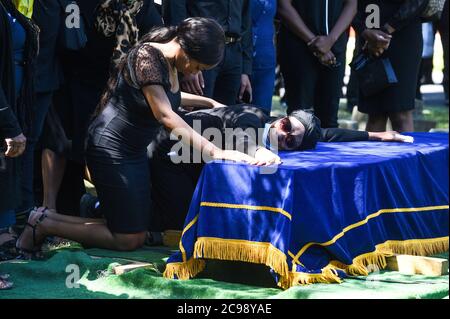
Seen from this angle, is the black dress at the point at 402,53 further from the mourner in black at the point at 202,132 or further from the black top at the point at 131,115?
the black top at the point at 131,115

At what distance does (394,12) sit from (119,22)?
2013 millimetres

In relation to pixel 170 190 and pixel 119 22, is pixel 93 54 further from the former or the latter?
pixel 170 190

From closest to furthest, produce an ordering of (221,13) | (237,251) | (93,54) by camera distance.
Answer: (237,251) → (93,54) → (221,13)

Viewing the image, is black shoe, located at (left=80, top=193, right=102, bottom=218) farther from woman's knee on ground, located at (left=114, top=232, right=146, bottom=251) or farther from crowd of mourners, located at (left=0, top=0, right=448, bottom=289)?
woman's knee on ground, located at (left=114, top=232, right=146, bottom=251)

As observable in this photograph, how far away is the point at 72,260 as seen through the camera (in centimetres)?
520

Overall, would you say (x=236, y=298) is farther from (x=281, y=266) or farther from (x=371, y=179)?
(x=371, y=179)

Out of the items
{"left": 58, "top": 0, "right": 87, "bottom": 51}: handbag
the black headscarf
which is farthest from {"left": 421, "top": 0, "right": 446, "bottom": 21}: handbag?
{"left": 58, "top": 0, "right": 87, "bottom": 51}: handbag

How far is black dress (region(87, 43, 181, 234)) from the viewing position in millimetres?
5207

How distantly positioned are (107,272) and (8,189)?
64 cm

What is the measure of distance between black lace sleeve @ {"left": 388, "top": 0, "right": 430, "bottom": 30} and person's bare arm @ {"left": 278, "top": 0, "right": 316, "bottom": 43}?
55 cm

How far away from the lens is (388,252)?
521 cm

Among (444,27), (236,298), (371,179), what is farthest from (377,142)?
(444,27)

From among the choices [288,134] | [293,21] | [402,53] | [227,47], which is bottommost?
[288,134]

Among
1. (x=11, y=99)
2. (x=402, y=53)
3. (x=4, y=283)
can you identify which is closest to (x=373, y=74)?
(x=402, y=53)
